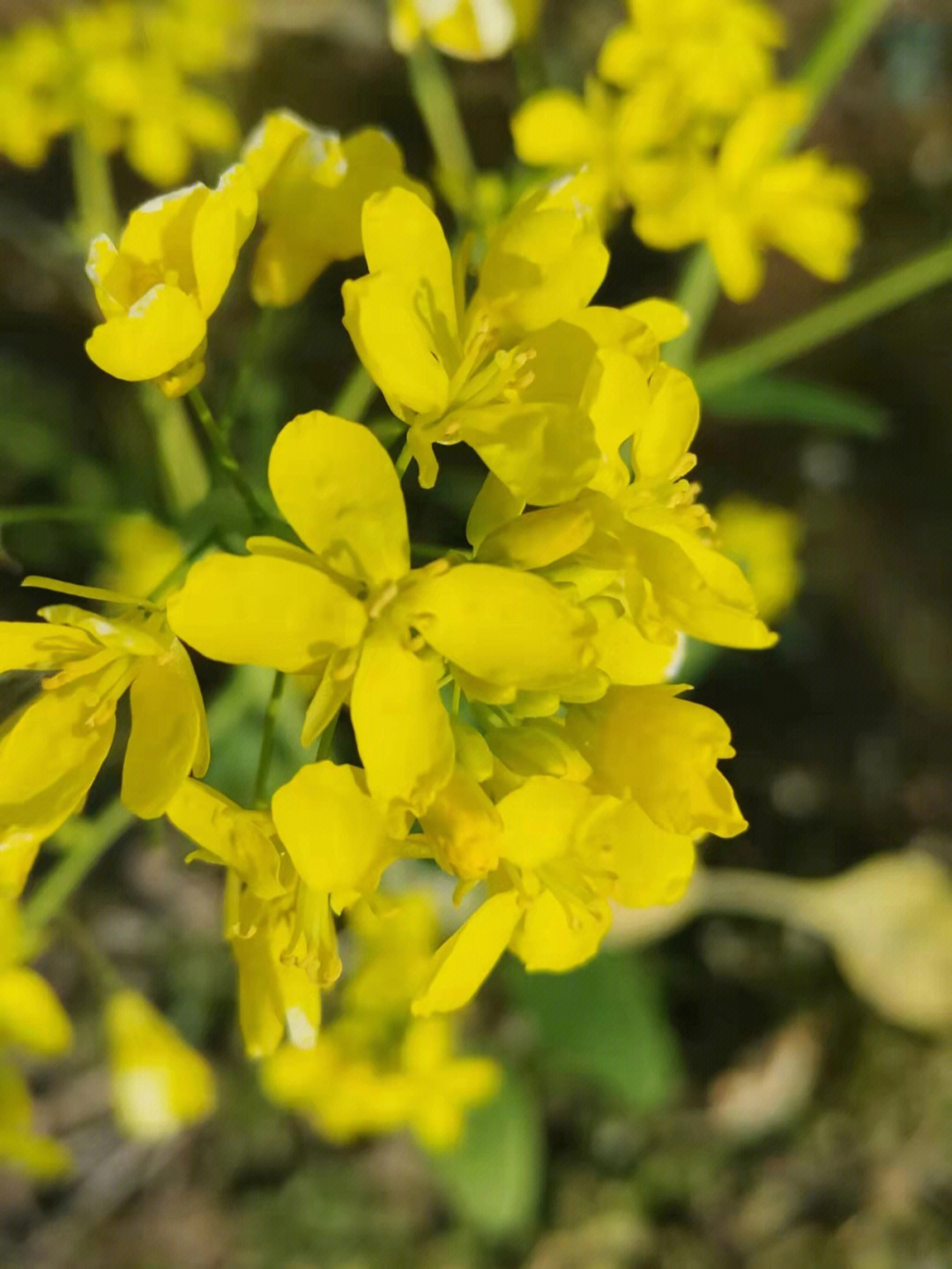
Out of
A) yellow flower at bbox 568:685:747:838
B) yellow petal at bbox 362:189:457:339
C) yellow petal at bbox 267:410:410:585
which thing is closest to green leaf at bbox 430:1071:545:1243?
yellow flower at bbox 568:685:747:838

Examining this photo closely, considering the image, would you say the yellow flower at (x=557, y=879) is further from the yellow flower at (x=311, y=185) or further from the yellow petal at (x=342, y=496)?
the yellow flower at (x=311, y=185)

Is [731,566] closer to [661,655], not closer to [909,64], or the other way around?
[661,655]

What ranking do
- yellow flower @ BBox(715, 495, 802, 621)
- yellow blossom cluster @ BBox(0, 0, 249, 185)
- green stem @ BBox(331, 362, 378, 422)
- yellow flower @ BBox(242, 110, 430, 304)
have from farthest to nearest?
yellow flower @ BBox(715, 495, 802, 621), yellow blossom cluster @ BBox(0, 0, 249, 185), green stem @ BBox(331, 362, 378, 422), yellow flower @ BBox(242, 110, 430, 304)

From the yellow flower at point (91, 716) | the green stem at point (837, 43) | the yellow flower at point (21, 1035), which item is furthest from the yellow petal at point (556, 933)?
the green stem at point (837, 43)

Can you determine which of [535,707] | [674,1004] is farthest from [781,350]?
[674,1004]

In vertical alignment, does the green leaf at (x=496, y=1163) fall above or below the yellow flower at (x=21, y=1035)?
below

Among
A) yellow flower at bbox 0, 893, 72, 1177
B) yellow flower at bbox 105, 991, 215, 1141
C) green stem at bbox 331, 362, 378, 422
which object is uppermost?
green stem at bbox 331, 362, 378, 422

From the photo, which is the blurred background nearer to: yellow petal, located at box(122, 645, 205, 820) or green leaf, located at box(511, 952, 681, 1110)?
green leaf, located at box(511, 952, 681, 1110)

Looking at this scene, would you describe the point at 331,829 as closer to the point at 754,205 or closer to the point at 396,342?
the point at 396,342
